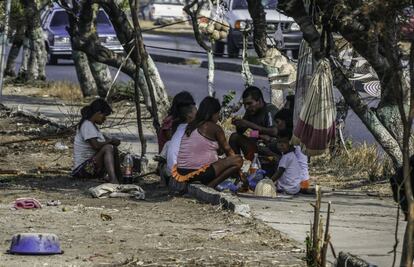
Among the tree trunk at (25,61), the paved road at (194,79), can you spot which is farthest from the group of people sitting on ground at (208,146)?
the tree trunk at (25,61)

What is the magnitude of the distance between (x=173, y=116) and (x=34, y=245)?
462 centimetres

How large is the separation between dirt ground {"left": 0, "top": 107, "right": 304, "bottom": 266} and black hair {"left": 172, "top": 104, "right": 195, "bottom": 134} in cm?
73

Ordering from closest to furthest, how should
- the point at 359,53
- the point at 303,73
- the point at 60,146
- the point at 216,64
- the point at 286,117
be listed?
the point at 359,53 → the point at 286,117 → the point at 303,73 → the point at 60,146 → the point at 216,64

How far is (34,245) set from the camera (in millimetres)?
8734

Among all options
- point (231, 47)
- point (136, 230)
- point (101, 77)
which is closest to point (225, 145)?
point (136, 230)

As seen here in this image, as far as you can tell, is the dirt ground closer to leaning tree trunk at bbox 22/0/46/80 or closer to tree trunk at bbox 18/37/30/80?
leaning tree trunk at bbox 22/0/46/80

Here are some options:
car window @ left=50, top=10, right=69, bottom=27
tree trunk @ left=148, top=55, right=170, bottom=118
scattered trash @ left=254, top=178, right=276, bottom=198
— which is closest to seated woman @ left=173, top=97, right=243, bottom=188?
scattered trash @ left=254, top=178, right=276, bottom=198

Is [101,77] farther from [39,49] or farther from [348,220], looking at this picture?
[348,220]

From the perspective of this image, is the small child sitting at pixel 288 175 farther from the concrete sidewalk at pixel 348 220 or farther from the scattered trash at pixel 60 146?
the scattered trash at pixel 60 146

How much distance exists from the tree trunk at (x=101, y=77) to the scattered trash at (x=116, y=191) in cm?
A: 895

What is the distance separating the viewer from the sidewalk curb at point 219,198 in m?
10.5

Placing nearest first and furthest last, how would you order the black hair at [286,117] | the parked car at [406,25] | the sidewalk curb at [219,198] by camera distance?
the parked car at [406,25]
the sidewalk curb at [219,198]
the black hair at [286,117]

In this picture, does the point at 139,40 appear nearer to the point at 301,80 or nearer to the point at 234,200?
the point at 301,80

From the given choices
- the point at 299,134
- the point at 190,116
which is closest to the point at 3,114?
the point at 190,116
